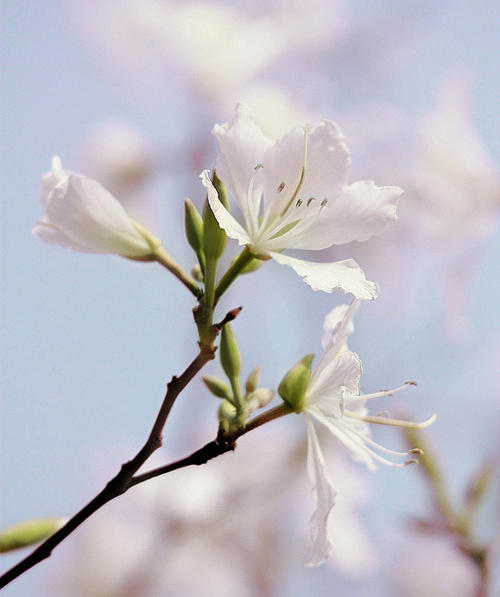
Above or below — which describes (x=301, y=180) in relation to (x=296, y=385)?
above

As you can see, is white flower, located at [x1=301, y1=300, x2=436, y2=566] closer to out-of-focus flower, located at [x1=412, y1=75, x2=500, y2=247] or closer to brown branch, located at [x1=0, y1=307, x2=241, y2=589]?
brown branch, located at [x1=0, y1=307, x2=241, y2=589]

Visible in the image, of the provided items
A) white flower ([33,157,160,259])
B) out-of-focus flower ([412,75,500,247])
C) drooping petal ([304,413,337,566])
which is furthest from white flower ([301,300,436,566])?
out-of-focus flower ([412,75,500,247])

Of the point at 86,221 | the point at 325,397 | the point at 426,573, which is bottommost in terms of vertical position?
the point at 426,573

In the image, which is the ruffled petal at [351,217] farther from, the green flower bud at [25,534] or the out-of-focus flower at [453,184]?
the out-of-focus flower at [453,184]

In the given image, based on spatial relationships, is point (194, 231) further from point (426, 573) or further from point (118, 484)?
point (426, 573)

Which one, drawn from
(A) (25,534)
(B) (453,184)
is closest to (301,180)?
(A) (25,534)

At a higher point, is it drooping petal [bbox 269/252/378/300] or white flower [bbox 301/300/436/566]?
drooping petal [bbox 269/252/378/300]
